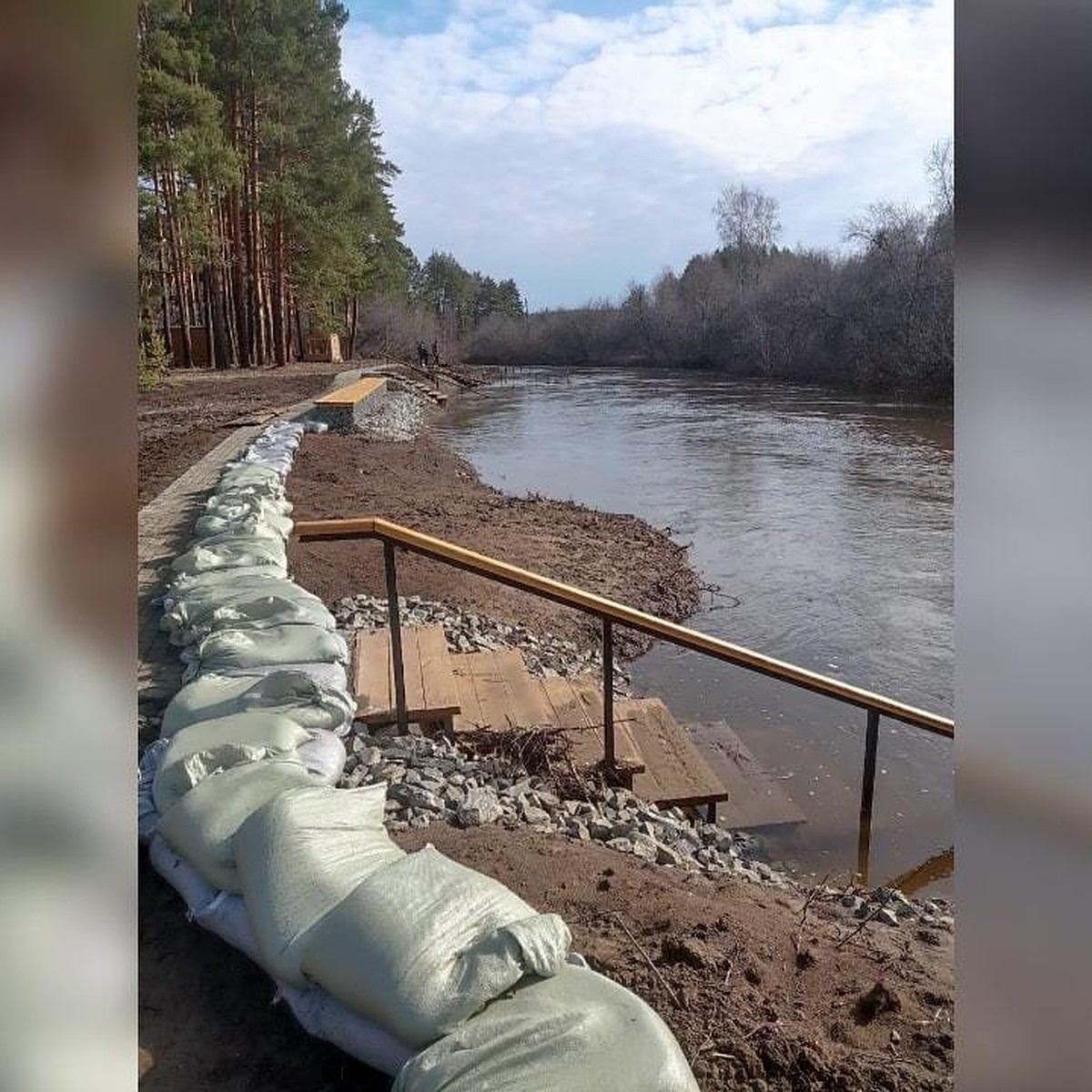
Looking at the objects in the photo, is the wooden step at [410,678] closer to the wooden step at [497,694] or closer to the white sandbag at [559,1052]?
the wooden step at [497,694]

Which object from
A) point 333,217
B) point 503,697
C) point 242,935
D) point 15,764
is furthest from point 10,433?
point 333,217

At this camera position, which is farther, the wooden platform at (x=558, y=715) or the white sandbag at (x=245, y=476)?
the white sandbag at (x=245, y=476)

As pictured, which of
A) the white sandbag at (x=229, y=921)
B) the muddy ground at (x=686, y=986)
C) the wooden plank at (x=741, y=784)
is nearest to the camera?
the muddy ground at (x=686, y=986)

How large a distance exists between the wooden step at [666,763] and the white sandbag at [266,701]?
1.20 meters

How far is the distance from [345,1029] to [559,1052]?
499 mm

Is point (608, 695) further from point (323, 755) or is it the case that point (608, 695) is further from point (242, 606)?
point (242, 606)

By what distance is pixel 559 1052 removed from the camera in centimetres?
151

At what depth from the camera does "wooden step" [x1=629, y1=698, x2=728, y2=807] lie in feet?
12.3

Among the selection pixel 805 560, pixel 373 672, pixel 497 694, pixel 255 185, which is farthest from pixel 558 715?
pixel 255 185

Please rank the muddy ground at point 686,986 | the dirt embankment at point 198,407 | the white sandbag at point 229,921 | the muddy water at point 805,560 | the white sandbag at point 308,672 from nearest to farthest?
the muddy ground at point 686,986, the white sandbag at point 229,921, the white sandbag at point 308,672, the muddy water at point 805,560, the dirt embankment at point 198,407

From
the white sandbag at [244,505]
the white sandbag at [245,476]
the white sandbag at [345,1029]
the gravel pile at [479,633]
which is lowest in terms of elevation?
the gravel pile at [479,633]

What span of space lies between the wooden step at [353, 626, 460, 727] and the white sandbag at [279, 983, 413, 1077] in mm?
1853

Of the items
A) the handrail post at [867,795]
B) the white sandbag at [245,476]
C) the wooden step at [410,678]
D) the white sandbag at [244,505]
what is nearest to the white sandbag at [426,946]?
the wooden step at [410,678]

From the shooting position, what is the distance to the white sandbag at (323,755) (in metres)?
2.87
